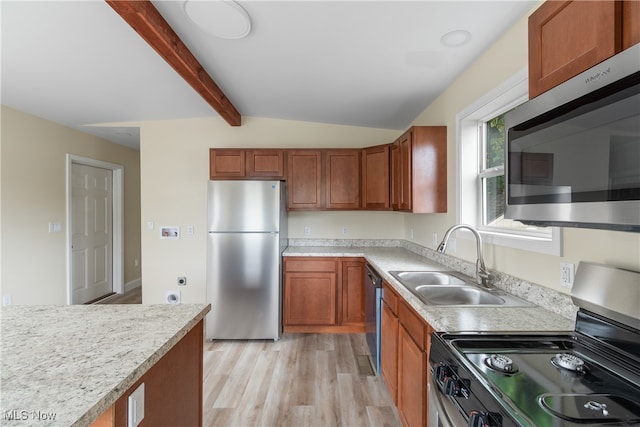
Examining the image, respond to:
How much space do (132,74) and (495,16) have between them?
274cm

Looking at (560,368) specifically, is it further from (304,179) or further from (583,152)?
(304,179)

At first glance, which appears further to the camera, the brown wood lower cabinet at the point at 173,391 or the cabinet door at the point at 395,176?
the cabinet door at the point at 395,176

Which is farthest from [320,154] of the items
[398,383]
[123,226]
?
[123,226]

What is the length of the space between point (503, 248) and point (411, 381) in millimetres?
933

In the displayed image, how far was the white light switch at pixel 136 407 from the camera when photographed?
2.74 ft

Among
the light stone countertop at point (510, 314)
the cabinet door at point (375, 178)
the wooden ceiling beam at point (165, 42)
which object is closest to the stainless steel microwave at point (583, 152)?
the light stone countertop at point (510, 314)

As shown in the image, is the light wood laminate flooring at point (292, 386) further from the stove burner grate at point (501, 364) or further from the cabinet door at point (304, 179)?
the cabinet door at point (304, 179)

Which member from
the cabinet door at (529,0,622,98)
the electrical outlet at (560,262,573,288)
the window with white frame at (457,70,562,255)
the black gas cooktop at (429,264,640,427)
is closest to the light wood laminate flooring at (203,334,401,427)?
the black gas cooktop at (429,264,640,427)

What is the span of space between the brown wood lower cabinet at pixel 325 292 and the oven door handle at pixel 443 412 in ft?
6.51

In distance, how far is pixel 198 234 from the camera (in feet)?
12.2

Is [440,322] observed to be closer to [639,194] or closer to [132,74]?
[639,194]

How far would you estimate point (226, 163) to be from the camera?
341cm

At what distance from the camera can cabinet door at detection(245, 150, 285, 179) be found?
11.2 ft

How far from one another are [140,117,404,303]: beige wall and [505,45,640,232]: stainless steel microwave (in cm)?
281
